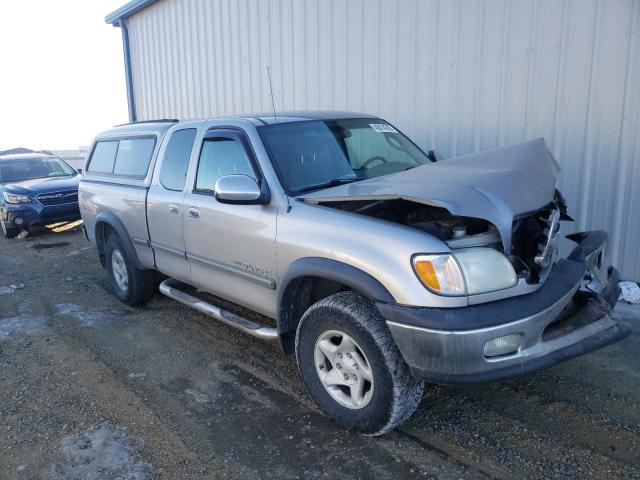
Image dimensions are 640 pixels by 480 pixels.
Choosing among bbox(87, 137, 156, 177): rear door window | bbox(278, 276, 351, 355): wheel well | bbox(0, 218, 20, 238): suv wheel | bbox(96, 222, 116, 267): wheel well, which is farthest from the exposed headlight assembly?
bbox(0, 218, 20, 238): suv wheel

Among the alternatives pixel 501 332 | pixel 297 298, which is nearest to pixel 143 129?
pixel 297 298

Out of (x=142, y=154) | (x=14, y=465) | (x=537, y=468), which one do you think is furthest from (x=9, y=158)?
A: (x=537, y=468)

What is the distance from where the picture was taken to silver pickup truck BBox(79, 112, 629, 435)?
104 inches

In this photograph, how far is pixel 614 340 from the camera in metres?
2.90

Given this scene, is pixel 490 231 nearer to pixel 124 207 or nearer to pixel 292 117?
pixel 292 117

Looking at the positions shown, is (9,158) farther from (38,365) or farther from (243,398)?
(243,398)

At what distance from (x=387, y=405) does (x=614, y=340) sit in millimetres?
1312

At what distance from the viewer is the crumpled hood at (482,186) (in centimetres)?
275

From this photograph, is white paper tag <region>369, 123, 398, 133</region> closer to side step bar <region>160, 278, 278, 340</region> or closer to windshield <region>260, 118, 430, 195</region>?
windshield <region>260, 118, 430, 195</region>

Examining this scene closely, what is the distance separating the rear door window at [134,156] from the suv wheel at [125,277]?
75 cm

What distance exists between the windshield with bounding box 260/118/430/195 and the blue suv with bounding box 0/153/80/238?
7.69m

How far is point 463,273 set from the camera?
8.63 ft

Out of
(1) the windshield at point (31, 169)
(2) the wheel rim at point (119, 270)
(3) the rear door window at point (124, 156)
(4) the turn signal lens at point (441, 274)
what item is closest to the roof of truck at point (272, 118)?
(3) the rear door window at point (124, 156)

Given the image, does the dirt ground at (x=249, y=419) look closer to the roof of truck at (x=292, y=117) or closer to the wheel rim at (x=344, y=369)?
the wheel rim at (x=344, y=369)
